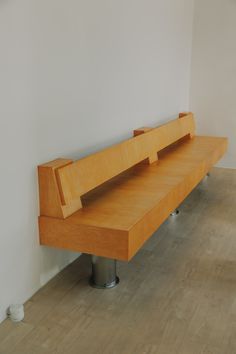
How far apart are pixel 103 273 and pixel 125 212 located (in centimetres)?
44

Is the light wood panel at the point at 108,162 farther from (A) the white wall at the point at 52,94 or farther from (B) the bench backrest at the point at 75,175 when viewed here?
(A) the white wall at the point at 52,94

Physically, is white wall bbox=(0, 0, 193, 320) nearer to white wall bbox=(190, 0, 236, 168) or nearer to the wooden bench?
the wooden bench

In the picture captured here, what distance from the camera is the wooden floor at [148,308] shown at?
218 centimetres

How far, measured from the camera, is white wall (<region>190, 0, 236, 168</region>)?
533 cm

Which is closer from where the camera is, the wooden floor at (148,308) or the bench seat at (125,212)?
the wooden floor at (148,308)

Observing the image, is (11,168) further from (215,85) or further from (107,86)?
(215,85)

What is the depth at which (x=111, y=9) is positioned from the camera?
10.7 ft

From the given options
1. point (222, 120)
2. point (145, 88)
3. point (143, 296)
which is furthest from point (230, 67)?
point (143, 296)

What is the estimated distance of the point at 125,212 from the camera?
261cm

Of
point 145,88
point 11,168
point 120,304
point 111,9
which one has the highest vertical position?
point 111,9

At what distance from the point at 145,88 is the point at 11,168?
220cm

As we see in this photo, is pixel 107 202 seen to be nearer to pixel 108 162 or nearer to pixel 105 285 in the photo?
pixel 108 162

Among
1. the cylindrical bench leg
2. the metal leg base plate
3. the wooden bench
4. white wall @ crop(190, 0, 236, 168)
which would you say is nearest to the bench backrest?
the wooden bench

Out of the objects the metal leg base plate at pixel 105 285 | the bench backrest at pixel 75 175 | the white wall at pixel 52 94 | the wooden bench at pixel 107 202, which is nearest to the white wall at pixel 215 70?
the white wall at pixel 52 94
